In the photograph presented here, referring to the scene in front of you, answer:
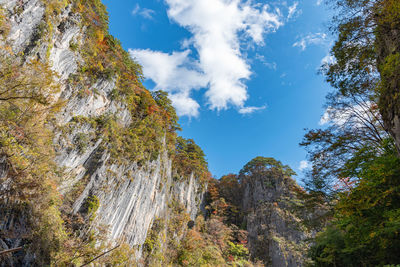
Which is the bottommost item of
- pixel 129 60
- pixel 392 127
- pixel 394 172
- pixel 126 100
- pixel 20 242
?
pixel 20 242

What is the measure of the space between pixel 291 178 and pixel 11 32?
34021 mm

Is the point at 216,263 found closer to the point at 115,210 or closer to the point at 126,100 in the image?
the point at 115,210

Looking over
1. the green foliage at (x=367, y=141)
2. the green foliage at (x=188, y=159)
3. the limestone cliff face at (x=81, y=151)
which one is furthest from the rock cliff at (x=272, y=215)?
the limestone cliff face at (x=81, y=151)

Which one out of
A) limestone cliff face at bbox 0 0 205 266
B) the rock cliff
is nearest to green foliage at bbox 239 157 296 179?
the rock cliff

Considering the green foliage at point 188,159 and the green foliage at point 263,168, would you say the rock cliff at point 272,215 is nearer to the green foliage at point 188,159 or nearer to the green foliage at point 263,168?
the green foliage at point 263,168

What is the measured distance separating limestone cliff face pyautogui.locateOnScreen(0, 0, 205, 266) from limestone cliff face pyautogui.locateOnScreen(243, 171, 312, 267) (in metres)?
16.2

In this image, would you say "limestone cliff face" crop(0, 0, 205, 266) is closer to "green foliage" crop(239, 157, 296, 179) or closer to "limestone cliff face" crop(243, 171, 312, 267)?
"limestone cliff face" crop(243, 171, 312, 267)

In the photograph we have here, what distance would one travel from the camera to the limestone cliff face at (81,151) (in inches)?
285

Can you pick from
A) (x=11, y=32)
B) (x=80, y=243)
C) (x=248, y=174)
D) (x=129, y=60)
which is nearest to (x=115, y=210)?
(x=80, y=243)

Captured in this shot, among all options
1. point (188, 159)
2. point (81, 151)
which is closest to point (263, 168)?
point (188, 159)

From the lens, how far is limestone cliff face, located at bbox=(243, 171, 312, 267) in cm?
2233

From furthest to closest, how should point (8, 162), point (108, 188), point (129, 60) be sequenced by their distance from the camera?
point (129, 60), point (108, 188), point (8, 162)

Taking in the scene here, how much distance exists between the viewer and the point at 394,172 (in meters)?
5.24

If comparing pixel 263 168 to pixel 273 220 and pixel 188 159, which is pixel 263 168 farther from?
pixel 188 159
